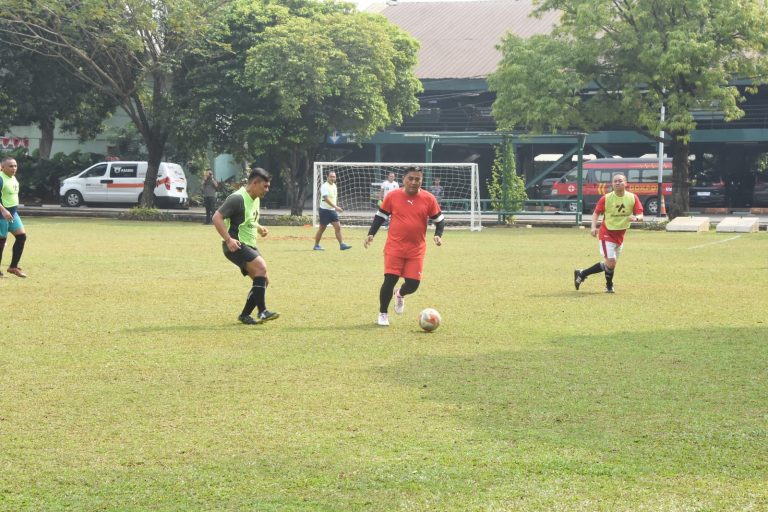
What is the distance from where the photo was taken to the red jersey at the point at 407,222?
11.8m

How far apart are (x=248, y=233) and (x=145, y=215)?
2916cm

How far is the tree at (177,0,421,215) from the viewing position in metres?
37.1

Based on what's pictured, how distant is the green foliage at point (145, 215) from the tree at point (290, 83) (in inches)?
124

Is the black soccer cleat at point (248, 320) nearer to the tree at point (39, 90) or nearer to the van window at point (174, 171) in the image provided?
the tree at point (39, 90)

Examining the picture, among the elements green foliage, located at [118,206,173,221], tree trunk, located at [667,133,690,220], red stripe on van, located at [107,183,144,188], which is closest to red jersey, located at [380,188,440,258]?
tree trunk, located at [667,133,690,220]

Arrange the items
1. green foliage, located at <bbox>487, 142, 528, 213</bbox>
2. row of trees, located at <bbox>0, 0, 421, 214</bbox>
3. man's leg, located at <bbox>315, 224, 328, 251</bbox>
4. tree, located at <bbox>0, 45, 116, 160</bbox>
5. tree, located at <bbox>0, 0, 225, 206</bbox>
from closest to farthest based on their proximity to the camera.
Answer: man's leg, located at <bbox>315, 224, 328, 251</bbox>
tree, located at <bbox>0, 0, 225, 206</bbox>
green foliage, located at <bbox>487, 142, 528, 213</bbox>
row of trees, located at <bbox>0, 0, 421, 214</bbox>
tree, located at <bbox>0, 45, 116, 160</bbox>

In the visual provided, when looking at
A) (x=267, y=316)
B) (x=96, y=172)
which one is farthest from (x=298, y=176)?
(x=267, y=316)

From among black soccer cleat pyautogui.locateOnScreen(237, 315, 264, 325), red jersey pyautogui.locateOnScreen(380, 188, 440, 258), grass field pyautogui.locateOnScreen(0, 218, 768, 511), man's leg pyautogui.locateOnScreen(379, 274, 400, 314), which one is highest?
red jersey pyautogui.locateOnScreen(380, 188, 440, 258)

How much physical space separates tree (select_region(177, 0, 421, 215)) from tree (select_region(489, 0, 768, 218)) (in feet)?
15.9

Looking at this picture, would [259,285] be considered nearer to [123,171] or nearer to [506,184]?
[506,184]

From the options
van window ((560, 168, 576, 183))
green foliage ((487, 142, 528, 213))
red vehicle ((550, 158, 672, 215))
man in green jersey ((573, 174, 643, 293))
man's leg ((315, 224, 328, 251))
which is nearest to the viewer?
man in green jersey ((573, 174, 643, 293))

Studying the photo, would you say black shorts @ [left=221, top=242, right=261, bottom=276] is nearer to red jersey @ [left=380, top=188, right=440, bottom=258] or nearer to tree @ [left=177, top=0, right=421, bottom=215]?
red jersey @ [left=380, top=188, right=440, bottom=258]

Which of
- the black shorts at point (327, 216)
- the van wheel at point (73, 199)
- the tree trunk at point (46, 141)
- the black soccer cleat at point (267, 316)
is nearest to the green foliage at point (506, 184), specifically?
the black shorts at point (327, 216)

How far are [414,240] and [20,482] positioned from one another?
6706 millimetres
